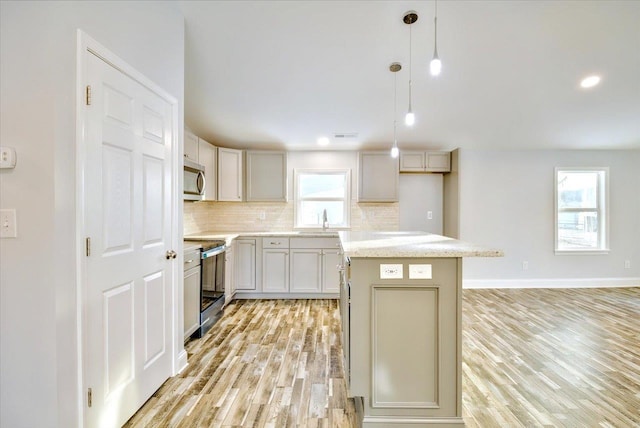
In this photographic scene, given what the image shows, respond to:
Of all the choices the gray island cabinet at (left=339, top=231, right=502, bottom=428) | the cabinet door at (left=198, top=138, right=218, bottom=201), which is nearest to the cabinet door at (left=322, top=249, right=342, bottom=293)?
the cabinet door at (left=198, top=138, right=218, bottom=201)

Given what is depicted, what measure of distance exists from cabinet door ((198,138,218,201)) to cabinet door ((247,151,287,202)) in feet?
1.94

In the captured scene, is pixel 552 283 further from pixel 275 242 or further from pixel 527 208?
pixel 275 242

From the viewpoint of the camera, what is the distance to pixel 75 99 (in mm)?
1357

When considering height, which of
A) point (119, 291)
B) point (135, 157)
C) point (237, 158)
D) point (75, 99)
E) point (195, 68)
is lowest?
point (119, 291)

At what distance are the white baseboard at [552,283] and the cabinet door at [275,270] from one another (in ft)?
9.50

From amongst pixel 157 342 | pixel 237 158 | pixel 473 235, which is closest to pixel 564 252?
pixel 473 235

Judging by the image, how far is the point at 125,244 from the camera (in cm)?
167

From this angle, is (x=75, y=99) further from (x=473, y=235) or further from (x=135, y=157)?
(x=473, y=235)

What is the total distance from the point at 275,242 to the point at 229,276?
0.75 metres

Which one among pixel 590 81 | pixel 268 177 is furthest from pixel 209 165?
pixel 590 81

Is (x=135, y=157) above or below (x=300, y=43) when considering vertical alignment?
below

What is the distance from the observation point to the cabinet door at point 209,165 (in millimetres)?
3684

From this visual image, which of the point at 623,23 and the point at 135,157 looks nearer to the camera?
the point at 135,157

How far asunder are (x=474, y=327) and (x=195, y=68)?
393 centimetres
